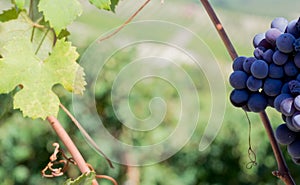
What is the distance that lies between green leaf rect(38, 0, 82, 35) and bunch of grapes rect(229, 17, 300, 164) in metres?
0.22

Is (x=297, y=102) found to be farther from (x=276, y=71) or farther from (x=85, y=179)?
(x=85, y=179)

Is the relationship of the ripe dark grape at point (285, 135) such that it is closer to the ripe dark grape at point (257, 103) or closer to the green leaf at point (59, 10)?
the ripe dark grape at point (257, 103)

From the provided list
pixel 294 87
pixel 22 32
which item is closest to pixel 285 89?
pixel 294 87

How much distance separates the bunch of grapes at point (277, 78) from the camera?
663 millimetres

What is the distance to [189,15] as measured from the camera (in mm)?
2941

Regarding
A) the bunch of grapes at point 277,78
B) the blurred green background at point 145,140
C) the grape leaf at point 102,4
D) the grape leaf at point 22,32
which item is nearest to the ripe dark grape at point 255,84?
the bunch of grapes at point 277,78

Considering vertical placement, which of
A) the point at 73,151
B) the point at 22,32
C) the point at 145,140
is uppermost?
the point at 22,32

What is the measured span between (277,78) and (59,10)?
0.29m

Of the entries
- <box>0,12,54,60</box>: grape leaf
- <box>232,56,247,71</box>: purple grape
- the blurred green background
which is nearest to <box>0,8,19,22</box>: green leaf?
<box>0,12,54,60</box>: grape leaf

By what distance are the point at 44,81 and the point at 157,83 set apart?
1.54 meters

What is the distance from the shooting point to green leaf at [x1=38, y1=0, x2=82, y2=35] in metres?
0.79

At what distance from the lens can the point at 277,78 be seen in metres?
0.69

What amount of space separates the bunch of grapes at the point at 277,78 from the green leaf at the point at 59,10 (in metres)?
0.22

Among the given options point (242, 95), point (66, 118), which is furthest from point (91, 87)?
point (242, 95)
